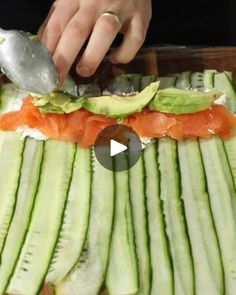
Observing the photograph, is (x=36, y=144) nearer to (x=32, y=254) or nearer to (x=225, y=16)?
(x=32, y=254)

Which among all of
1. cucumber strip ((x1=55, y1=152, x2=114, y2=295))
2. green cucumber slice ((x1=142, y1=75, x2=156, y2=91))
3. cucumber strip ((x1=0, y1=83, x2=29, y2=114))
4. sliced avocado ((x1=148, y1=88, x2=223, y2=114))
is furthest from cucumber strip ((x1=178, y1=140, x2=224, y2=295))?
cucumber strip ((x1=0, y1=83, x2=29, y2=114))

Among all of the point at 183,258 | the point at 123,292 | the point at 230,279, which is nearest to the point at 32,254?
the point at 123,292

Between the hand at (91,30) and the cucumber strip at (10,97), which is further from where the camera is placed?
the cucumber strip at (10,97)

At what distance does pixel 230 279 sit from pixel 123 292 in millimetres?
295

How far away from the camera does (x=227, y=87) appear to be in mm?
2518

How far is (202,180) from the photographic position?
215cm

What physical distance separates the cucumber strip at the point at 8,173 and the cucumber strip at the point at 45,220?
0.08 m

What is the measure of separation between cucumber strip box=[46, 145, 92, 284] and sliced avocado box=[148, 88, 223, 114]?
0.94 feet

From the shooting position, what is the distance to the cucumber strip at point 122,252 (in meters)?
1.87

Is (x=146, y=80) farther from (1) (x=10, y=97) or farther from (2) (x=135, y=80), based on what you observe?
(1) (x=10, y=97)

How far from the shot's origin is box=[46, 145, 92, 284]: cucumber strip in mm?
1917

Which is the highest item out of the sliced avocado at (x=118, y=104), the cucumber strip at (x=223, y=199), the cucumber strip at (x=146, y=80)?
the sliced avocado at (x=118, y=104)

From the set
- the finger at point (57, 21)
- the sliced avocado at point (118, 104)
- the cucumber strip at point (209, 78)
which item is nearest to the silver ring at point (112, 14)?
the finger at point (57, 21)

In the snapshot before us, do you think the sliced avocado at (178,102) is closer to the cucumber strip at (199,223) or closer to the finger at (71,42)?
the cucumber strip at (199,223)
